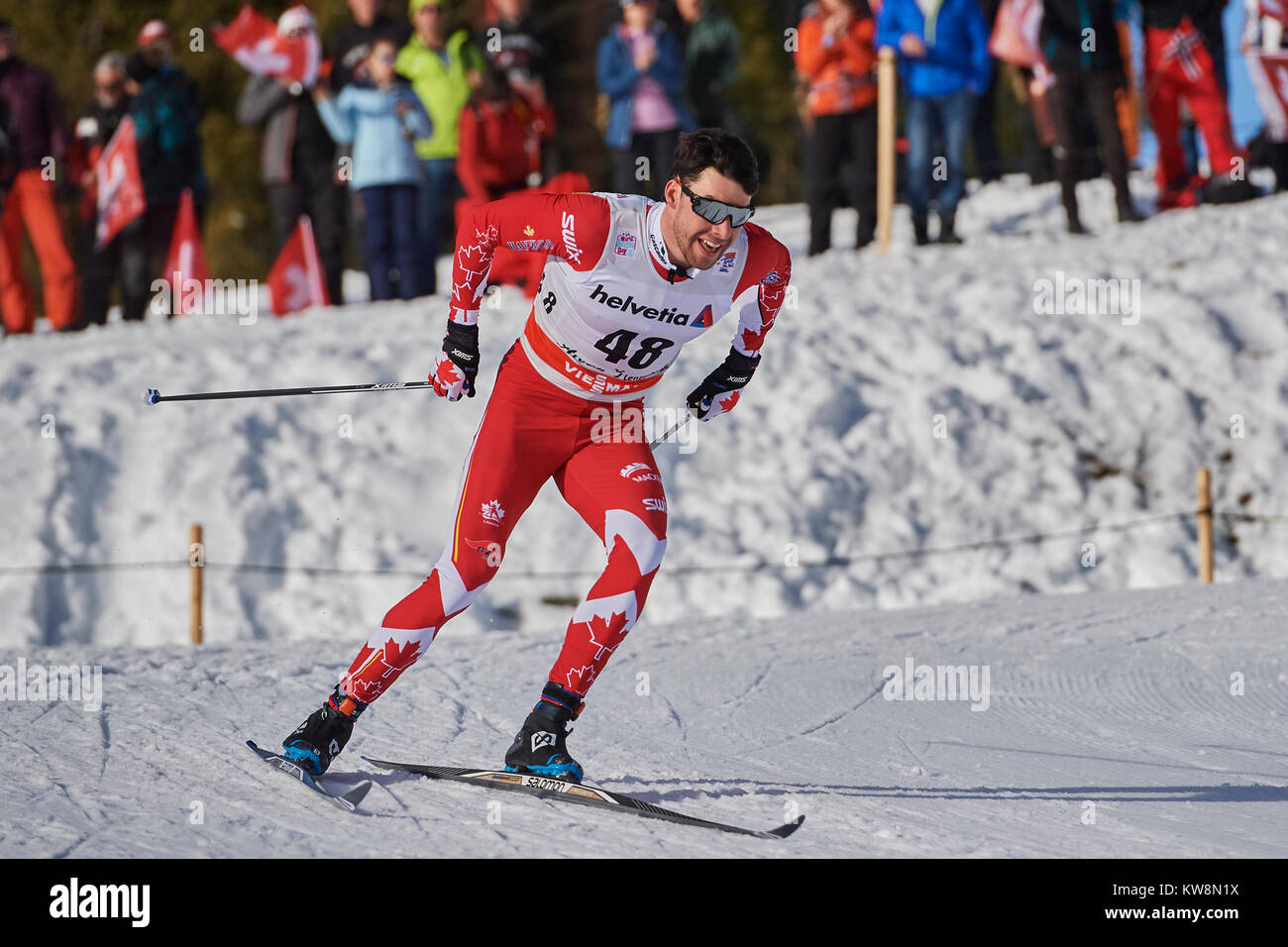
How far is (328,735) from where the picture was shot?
201 inches

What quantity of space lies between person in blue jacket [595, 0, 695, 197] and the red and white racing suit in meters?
6.68

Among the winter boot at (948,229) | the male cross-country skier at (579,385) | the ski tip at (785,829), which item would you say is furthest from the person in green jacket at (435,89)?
the ski tip at (785,829)

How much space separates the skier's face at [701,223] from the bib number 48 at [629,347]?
0.93 feet

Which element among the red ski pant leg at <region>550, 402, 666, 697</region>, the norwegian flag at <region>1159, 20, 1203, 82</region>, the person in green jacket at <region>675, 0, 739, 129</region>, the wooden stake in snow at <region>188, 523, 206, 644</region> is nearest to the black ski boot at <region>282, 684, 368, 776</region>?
the red ski pant leg at <region>550, 402, 666, 697</region>

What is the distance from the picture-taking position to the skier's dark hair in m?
4.77

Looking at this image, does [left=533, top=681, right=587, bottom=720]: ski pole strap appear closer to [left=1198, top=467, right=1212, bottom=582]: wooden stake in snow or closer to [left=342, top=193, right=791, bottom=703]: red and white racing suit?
[left=342, top=193, right=791, bottom=703]: red and white racing suit

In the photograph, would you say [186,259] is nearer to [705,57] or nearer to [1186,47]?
[705,57]

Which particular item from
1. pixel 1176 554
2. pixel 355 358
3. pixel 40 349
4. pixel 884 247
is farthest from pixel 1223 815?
pixel 40 349

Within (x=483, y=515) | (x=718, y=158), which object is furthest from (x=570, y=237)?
(x=483, y=515)

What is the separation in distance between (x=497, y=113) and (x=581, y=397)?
23.6 feet

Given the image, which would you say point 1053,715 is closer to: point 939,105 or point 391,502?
Answer: point 391,502

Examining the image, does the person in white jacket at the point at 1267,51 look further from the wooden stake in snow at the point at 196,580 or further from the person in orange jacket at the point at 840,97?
the wooden stake in snow at the point at 196,580

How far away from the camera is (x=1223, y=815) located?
5.23m

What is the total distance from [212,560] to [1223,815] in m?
6.11
